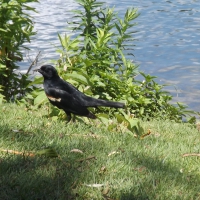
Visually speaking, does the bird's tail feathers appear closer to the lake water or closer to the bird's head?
the bird's head

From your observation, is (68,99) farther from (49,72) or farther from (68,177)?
(68,177)

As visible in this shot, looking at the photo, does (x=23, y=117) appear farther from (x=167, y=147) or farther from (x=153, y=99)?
(x=153, y=99)

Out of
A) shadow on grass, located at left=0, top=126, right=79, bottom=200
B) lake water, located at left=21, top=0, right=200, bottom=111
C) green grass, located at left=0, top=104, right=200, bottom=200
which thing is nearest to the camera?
shadow on grass, located at left=0, top=126, right=79, bottom=200

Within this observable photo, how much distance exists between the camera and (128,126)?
19.3ft

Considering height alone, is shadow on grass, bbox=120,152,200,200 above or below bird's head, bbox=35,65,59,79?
below

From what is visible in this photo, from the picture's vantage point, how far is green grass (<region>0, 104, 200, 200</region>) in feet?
12.8

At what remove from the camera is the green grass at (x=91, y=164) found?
12.8 ft

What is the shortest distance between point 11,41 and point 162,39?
20.7 feet

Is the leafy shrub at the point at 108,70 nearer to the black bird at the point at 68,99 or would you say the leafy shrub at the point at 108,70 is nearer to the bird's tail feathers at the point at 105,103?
the black bird at the point at 68,99

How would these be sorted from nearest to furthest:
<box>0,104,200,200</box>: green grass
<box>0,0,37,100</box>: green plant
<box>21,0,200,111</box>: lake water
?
<box>0,104,200,200</box>: green grass, <box>0,0,37,100</box>: green plant, <box>21,0,200,111</box>: lake water

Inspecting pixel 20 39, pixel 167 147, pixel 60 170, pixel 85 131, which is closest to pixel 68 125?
pixel 85 131

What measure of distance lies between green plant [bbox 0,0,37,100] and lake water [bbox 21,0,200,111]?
0.62 metres

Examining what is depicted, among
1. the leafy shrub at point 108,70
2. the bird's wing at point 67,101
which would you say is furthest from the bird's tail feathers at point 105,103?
the leafy shrub at point 108,70

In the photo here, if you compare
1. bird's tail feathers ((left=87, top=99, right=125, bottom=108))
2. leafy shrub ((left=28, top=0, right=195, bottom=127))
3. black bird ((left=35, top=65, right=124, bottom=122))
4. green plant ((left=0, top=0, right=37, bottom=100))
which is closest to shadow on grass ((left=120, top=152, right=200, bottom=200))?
bird's tail feathers ((left=87, top=99, right=125, bottom=108))
